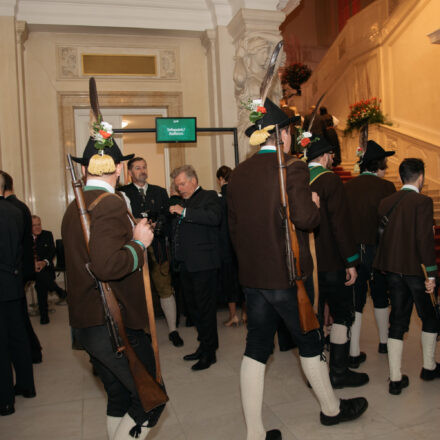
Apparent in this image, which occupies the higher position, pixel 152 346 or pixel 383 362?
pixel 152 346

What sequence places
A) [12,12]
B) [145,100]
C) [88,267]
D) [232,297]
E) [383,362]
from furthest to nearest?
[145,100], [12,12], [232,297], [383,362], [88,267]

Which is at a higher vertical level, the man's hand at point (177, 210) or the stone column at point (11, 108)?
the stone column at point (11, 108)

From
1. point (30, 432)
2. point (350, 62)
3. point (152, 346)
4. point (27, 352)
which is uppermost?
point (350, 62)

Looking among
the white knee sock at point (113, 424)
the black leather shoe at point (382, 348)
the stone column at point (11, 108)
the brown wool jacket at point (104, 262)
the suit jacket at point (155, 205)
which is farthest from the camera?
the stone column at point (11, 108)

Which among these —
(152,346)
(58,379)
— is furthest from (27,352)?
(152,346)

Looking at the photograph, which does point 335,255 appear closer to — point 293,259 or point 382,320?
point 293,259

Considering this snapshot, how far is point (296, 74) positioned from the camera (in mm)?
13117

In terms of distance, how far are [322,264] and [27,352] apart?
2.27m

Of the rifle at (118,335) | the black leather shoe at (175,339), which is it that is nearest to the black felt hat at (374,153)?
the black leather shoe at (175,339)

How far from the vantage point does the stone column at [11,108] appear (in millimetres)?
6582

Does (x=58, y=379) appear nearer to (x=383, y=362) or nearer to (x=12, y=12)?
(x=383, y=362)

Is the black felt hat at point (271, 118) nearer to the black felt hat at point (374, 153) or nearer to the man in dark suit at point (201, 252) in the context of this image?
the man in dark suit at point (201, 252)

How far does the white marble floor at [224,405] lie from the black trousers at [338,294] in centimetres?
55

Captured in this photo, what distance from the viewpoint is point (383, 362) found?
370 centimetres
